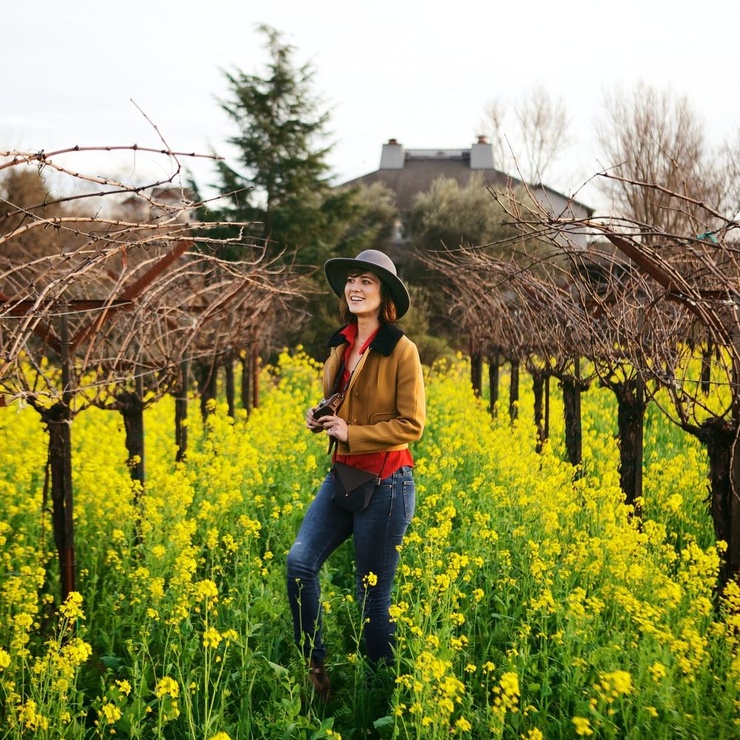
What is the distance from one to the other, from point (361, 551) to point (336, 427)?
0.58 metres

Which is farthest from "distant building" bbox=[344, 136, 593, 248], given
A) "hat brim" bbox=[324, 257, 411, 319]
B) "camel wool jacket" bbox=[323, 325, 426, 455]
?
"camel wool jacket" bbox=[323, 325, 426, 455]

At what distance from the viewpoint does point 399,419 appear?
352cm

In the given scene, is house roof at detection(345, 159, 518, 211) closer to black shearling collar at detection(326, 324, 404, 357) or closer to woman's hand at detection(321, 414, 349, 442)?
black shearling collar at detection(326, 324, 404, 357)

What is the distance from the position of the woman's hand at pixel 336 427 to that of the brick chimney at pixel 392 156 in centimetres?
3215

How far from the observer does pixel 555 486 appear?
Result: 5871 millimetres

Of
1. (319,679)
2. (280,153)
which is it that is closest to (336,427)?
(319,679)

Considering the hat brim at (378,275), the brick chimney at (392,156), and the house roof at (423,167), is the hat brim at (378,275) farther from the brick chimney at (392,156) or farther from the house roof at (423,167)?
the brick chimney at (392,156)

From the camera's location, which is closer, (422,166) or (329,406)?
(329,406)

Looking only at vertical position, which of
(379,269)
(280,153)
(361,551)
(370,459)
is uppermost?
(280,153)

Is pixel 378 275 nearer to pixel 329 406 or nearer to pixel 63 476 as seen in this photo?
pixel 329 406

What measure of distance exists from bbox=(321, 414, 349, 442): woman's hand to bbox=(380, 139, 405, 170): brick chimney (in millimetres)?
32146

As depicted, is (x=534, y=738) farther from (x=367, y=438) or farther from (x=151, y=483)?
Result: (x=151, y=483)

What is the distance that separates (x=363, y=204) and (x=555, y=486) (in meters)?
16.8

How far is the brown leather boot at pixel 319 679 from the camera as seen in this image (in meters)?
3.50
